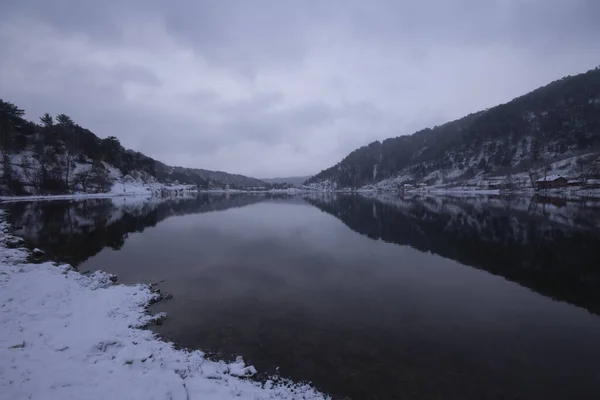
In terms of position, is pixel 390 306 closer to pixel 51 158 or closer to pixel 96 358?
pixel 96 358

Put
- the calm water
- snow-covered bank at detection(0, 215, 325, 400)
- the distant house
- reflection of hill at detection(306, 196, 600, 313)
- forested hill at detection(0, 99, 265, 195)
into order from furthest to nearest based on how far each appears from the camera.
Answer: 1. the distant house
2. forested hill at detection(0, 99, 265, 195)
3. reflection of hill at detection(306, 196, 600, 313)
4. the calm water
5. snow-covered bank at detection(0, 215, 325, 400)

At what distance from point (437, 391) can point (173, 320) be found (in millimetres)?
9938

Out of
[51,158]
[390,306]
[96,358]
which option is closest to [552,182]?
[390,306]

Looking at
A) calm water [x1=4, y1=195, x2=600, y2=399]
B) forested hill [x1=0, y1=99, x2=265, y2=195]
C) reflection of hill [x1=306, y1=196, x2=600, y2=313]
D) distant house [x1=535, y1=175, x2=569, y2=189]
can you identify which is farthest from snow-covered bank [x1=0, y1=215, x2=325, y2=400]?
distant house [x1=535, y1=175, x2=569, y2=189]

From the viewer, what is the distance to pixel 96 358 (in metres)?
8.20

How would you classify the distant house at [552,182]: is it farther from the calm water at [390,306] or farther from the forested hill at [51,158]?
the forested hill at [51,158]

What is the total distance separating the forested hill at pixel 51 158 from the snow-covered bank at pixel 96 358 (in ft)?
333

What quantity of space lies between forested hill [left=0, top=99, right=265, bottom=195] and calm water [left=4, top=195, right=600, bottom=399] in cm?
8227

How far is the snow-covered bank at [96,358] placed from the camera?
22.1 feet

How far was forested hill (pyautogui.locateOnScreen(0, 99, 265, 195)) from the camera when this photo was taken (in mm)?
87688

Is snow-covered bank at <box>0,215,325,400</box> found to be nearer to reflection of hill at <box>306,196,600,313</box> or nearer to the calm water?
the calm water

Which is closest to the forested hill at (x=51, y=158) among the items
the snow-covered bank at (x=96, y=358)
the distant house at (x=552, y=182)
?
the snow-covered bank at (x=96, y=358)

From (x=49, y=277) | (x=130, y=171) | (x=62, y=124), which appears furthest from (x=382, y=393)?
(x=130, y=171)

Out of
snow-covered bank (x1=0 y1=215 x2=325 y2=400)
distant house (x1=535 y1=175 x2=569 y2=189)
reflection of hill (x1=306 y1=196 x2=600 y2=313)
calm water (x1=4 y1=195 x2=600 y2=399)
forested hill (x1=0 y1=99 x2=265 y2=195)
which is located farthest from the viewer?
distant house (x1=535 y1=175 x2=569 y2=189)
